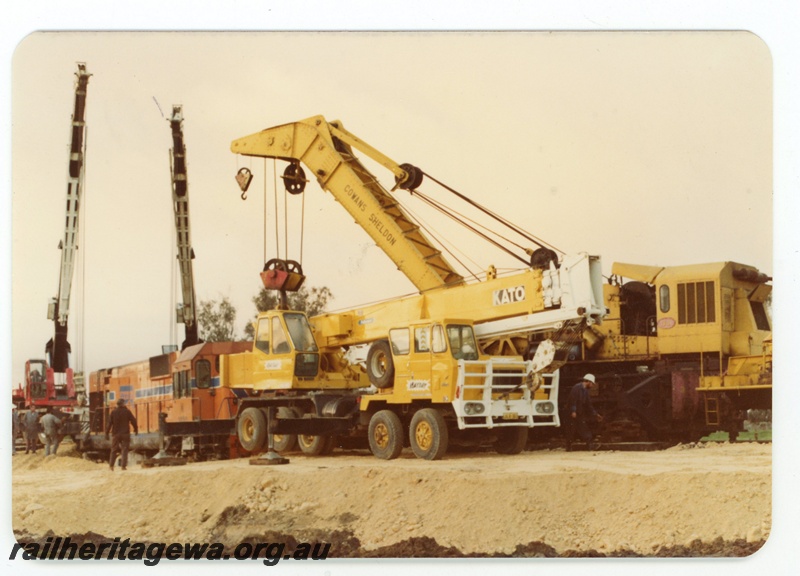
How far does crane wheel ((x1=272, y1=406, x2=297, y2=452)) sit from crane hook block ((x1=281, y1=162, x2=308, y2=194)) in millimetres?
Answer: 2735

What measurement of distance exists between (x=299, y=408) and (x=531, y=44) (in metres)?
5.28

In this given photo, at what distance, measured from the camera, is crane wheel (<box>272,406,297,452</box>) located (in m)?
13.2

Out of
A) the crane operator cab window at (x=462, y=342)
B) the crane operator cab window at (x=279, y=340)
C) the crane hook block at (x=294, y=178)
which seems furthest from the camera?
the crane operator cab window at (x=279, y=340)

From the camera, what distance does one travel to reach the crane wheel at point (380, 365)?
12.7m

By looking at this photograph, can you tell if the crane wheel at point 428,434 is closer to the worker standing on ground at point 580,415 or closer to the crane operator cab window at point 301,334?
the worker standing on ground at point 580,415

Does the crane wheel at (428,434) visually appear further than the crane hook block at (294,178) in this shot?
No

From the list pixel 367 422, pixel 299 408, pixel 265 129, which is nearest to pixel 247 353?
pixel 299 408

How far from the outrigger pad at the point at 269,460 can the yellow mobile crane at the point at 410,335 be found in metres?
0.39

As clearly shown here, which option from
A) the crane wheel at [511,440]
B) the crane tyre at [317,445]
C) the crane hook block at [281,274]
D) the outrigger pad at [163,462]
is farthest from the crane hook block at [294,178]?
the crane wheel at [511,440]

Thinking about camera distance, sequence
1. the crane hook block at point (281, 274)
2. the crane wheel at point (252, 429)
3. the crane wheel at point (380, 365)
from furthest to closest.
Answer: the crane wheel at point (252, 429)
the crane wheel at point (380, 365)
the crane hook block at point (281, 274)

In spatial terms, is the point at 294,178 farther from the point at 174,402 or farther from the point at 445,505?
the point at 445,505

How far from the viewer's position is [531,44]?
11562 millimetres

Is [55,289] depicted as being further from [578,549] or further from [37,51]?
[578,549]

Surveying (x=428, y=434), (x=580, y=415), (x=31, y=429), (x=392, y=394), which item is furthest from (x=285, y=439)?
(x=580, y=415)
